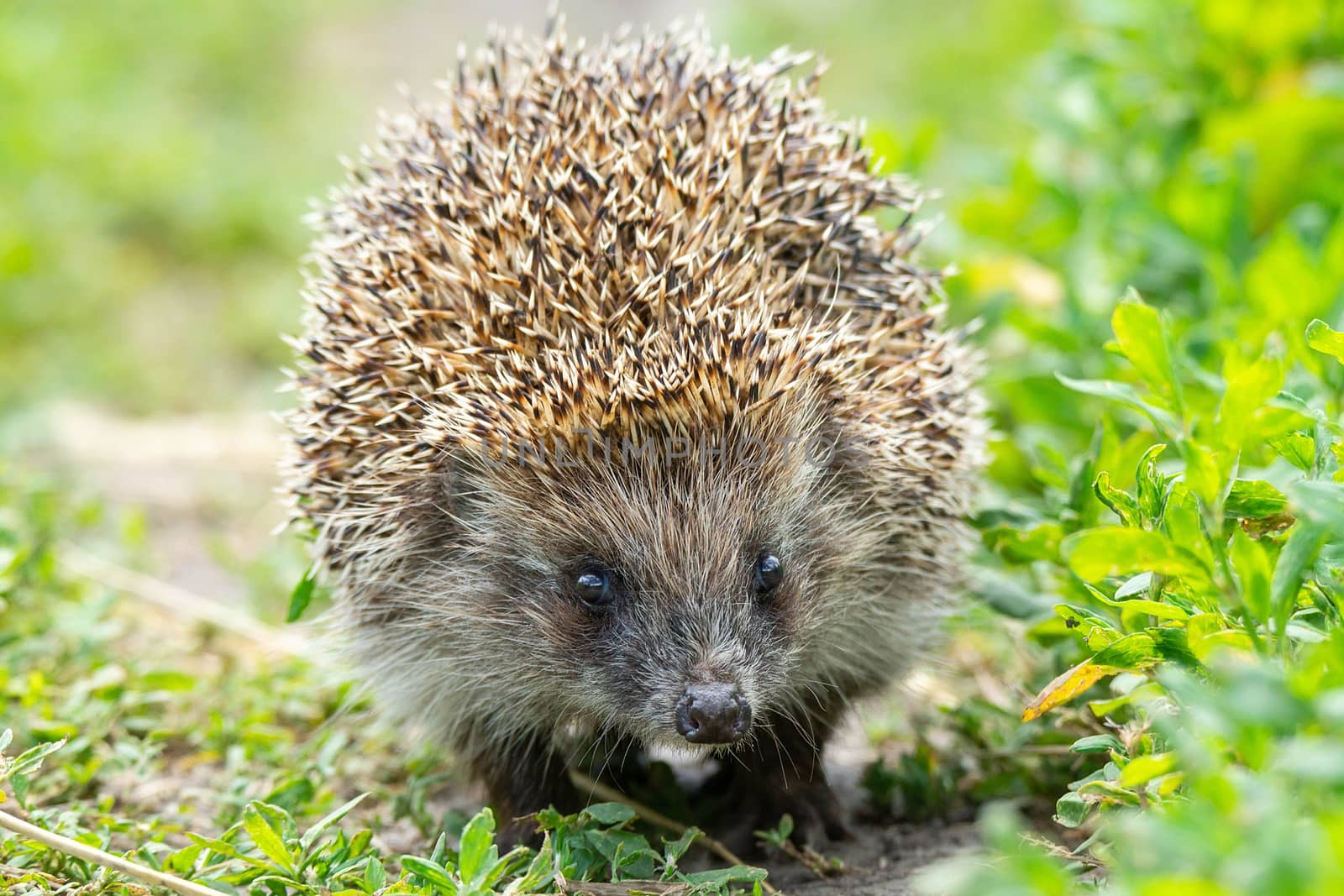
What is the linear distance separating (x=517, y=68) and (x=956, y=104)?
610 cm

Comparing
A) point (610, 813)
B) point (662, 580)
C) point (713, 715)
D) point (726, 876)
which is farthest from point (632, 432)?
point (726, 876)

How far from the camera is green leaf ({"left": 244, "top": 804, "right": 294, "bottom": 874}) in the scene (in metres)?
2.42

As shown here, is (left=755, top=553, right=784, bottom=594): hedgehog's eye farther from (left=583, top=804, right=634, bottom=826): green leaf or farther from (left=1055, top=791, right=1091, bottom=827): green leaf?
(left=1055, top=791, right=1091, bottom=827): green leaf

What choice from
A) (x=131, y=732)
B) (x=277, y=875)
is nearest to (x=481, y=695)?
(x=277, y=875)

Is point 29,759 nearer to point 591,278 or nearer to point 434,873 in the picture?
point 434,873

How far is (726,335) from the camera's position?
9.09 feet

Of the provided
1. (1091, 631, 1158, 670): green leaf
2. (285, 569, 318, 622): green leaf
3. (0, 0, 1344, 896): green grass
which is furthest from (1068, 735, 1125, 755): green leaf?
(285, 569, 318, 622): green leaf

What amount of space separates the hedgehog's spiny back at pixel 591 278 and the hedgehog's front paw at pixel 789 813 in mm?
958

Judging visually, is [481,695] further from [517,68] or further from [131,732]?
[517,68]

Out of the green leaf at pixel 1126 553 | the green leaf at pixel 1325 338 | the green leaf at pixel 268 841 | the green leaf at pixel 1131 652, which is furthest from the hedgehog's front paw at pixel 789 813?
the green leaf at pixel 1325 338

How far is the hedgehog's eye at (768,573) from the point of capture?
9.41ft

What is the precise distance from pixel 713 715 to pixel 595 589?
0.43 meters

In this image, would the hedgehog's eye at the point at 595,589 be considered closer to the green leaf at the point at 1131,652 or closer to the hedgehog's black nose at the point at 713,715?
the hedgehog's black nose at the point at 713,715

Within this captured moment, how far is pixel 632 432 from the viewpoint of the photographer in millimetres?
2775
